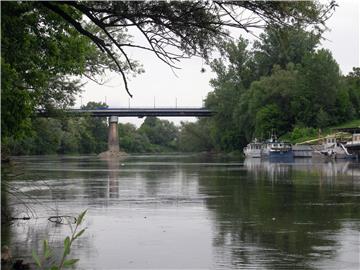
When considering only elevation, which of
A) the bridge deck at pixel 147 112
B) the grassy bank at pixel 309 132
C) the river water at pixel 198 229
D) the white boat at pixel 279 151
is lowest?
the river water at pixel 198 229

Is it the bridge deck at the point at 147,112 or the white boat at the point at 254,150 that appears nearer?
the white boat at the point at 254,150

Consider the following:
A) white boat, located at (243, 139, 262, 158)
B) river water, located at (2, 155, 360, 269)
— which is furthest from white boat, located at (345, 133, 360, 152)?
river water, located at (2, 155, 360, 269)

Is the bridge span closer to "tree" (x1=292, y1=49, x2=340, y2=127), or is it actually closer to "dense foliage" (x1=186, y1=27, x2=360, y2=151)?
"dense foliage" (x1=186, y1=27, x2=360, y2=151)

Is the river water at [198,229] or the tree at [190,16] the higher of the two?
the tree at [190,16]

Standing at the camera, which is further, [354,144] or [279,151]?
[279,151]

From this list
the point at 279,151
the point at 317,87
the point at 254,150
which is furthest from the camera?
the point at 317,87

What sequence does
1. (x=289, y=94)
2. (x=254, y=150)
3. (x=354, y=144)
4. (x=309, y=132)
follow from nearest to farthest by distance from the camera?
(x=354, y=144), (x=254, y=150), (x=309, y=132), (x=289, y=94)

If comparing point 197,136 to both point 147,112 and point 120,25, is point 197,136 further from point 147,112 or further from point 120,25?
point 120,25

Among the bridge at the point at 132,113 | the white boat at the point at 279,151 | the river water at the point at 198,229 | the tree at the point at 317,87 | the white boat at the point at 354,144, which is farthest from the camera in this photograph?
the bridge at the point at 132,113

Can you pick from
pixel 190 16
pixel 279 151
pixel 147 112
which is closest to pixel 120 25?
pixel 190 16

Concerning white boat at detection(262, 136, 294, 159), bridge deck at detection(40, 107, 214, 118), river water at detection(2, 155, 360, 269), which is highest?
bridge deck at detection(40, 107, 214, 118)

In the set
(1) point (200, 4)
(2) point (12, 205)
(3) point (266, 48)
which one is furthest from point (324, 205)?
(3) point (266, 48)

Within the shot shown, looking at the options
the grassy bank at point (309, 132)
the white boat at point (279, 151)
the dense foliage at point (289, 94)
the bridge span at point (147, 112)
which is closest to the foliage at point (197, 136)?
the bridge span at point (147, 112)

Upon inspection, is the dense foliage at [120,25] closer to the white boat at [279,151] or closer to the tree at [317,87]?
the white boat at [279,151]
